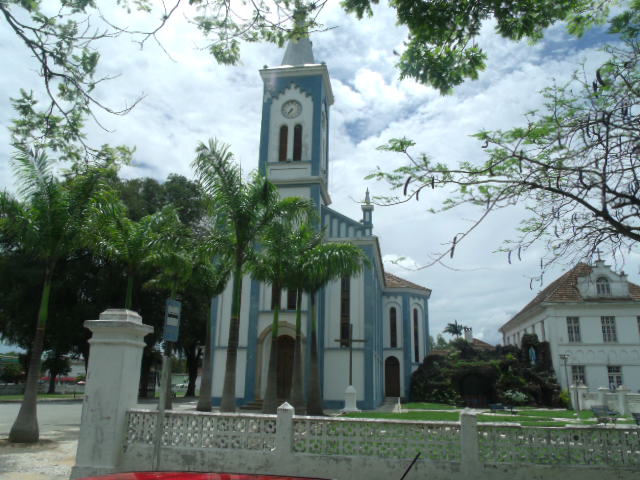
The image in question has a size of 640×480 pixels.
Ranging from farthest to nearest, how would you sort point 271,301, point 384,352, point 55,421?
1. point 384,352
2. point 271,301
3. point 55,421

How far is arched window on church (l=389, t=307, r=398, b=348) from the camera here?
36.1 m

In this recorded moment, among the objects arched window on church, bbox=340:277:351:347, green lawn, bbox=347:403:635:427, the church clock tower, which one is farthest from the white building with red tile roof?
the church clock tower

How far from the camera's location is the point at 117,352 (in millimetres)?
7625

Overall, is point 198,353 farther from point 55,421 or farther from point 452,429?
point 452,429

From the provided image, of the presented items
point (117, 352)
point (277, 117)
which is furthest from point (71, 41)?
point (277, 117)

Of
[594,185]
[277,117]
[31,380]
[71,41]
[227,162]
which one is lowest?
[31,380]

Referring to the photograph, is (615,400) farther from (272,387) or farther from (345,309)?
(272,387)

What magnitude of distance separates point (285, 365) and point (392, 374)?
14.0 m

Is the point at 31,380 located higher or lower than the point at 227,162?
lower

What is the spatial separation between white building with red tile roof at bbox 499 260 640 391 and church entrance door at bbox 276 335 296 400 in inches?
702

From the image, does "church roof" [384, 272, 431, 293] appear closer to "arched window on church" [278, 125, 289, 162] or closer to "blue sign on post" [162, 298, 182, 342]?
"arched window on church" [278, 125, 289, 162]

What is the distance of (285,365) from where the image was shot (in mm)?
23406

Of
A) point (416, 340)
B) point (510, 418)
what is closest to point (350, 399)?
point (510, 418)

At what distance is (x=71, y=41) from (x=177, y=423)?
583 centimetres
